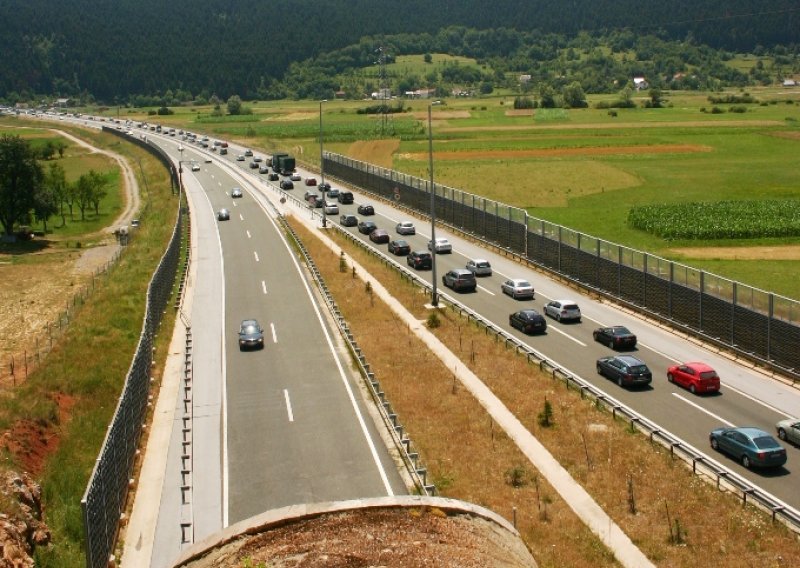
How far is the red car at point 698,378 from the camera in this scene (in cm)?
3622

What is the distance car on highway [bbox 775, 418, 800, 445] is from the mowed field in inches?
834

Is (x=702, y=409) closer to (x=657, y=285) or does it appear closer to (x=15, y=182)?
(x=657, y=285)

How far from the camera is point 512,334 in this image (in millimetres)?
45781

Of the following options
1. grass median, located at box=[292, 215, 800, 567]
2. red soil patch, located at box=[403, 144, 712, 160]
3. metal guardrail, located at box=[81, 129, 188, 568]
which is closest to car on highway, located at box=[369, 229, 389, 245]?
grass median, located at box=[292, 215, 800, 567]

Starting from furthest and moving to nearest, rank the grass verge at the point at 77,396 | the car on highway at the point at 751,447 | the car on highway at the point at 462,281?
the car on highway at the point at 462,281 → the car on highway at the point at 751,447 → the grass verge at the point at 77,396

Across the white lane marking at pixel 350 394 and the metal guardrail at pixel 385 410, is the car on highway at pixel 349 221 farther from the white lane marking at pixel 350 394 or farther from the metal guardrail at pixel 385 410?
the metal guardrail at pixel 385 410

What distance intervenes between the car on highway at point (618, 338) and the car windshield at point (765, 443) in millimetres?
13311

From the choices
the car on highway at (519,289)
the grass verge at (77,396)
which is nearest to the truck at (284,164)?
the grass verge at (77,396)

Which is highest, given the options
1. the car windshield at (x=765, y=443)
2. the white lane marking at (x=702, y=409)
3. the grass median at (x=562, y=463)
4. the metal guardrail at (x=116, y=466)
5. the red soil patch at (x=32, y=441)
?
the metal guardrail at (x=116, y=466)

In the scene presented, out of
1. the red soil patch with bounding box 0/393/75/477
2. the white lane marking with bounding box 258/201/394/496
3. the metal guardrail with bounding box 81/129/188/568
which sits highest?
the metal guardrail with bounding box 81/129/188/568

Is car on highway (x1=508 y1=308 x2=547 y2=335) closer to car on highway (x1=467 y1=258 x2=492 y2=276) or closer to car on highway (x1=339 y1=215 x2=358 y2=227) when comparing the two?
car on highway (x1=467 y1=258 x2=492 y2=276)

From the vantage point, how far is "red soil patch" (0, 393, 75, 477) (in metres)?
28.6

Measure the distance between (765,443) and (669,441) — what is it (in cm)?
285

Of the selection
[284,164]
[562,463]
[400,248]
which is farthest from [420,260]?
[284,164]
